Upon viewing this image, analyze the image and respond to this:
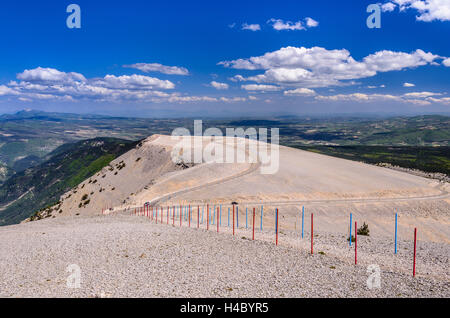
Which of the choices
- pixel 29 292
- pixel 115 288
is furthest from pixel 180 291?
pixel 29 292

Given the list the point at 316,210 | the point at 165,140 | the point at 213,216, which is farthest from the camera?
the point at 165,140

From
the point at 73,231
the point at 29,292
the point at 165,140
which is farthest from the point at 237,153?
the point at 29,292

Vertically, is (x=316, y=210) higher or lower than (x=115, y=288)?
lower

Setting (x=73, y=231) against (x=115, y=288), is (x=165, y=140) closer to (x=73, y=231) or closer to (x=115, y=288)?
(x=73, y=231)
